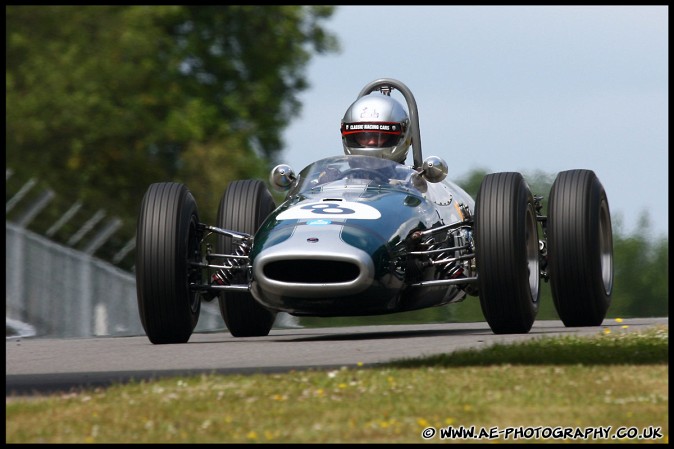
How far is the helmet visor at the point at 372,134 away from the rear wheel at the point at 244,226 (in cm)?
111

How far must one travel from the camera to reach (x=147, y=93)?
131 feet

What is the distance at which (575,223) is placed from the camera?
15.9 meters

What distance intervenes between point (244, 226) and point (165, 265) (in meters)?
1.79

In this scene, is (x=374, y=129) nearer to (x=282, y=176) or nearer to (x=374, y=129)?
(x=374, y=129)

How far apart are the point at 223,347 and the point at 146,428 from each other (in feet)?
19.9

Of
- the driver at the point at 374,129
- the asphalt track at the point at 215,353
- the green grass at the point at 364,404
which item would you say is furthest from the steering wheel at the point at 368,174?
the green grass at the point at 364,404

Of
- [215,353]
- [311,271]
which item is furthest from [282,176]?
[215,353]

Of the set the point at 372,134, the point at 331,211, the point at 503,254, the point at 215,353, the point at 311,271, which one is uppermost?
the point at 372,134

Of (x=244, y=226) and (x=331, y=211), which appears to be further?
(x=244, y=226)

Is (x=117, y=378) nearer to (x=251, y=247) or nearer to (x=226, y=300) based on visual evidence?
(x=251, y=247)

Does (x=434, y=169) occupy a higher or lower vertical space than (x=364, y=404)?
higher

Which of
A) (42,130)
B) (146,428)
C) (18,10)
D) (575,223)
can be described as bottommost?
(146,428)

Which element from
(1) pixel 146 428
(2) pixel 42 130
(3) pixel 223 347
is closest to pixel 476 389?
(1) pixel 146 428

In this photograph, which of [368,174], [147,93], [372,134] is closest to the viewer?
[368,174]
